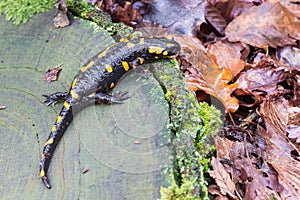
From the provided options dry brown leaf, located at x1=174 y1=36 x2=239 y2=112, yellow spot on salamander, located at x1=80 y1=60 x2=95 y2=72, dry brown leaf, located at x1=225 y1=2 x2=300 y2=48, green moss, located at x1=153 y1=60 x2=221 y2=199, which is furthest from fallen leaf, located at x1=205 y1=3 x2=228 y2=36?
yellow spot on salamander, located at x1=80 y1=60 x2=95 y2=72

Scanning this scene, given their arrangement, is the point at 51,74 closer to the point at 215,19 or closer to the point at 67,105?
the point at 67,105

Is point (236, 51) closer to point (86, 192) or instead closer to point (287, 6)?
point (287, 6)

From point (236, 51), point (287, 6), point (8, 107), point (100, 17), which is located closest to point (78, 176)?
point (8, 107)

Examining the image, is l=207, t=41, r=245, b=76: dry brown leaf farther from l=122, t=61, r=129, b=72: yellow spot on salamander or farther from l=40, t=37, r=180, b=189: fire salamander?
l=122, t=61, r=129, b=72: yellow spot on salamander

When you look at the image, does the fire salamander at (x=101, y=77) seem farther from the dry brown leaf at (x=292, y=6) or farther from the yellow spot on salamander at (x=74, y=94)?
the dry brown leaf at (x=292, y=6)

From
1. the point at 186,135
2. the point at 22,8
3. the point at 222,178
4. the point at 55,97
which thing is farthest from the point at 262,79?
the point at 22,8

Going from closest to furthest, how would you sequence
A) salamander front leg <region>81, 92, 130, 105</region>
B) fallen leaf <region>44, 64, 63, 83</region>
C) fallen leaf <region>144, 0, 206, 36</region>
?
salamander front leg <region>81, 92, 130, 105</region> → fallen leaf <region>44, 64, 63, 83</region> → fallen leaf <region>144, 0, 206, 36</region>
